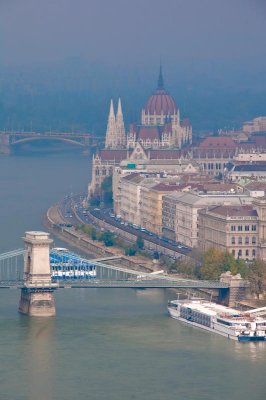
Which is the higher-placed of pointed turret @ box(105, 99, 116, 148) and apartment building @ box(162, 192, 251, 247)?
pointed turret @ box(105, 99, 116, 148)

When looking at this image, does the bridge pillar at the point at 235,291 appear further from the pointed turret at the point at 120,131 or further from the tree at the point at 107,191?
the pointed turret at the point at 120,131

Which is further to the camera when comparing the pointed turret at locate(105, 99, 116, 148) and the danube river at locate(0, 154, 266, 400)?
the pointed turret at locate(105, 99, 116, 148)

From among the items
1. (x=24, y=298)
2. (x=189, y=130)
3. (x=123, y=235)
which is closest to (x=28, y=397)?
(x=24, y=298)

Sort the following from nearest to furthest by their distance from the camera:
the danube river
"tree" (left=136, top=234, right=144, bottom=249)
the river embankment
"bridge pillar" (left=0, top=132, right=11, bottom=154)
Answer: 1. the danube river
2. the river embankment
3. "tree" (left=136, top=234, right=144, bottom=249)
4. "bridge pillar" (left=0, top=132, right=11, bottom=154)

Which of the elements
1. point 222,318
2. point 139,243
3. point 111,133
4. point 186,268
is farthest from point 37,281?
point 111,133

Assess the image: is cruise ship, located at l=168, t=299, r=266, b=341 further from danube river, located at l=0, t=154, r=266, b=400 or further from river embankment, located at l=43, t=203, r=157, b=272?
river embankment, located at l=43, t=203, r=157, b=272

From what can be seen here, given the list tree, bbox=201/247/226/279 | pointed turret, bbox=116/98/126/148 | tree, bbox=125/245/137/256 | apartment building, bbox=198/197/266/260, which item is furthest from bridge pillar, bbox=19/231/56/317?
pointed turret, bbox=116/98/126/148

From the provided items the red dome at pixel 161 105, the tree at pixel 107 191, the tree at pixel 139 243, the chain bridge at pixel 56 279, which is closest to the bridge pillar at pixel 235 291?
the chain bridge at pixel 56 279
